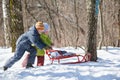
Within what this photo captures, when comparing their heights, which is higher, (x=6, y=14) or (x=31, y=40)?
(x=6, y=14)

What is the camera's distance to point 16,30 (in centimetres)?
1179

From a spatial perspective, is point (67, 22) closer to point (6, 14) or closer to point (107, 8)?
point (107, 8)

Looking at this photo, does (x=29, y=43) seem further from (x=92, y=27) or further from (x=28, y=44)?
(x=92, y=27)

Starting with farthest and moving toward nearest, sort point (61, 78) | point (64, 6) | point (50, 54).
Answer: point (64, 6) < point (50, 54) < point (61, 78)

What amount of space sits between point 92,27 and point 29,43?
161 cm

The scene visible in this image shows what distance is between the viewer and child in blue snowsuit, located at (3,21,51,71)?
8194 millimetres

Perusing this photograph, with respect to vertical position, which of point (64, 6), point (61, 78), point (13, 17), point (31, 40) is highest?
point (64, 6)

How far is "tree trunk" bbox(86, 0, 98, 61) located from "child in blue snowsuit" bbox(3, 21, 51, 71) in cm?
120

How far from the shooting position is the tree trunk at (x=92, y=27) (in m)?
8.65

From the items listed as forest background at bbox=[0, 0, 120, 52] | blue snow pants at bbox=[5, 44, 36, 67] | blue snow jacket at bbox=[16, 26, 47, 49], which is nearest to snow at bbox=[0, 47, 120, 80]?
blue snow jacket at bbox=[16, 26, 47, 49]

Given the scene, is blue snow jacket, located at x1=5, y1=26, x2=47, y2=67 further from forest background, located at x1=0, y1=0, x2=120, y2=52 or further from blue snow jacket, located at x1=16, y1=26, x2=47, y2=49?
forest background, located at x1=0, y1=0, x2=120, y2=52

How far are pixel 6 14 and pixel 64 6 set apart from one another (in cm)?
1164

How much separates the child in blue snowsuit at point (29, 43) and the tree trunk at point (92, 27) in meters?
1.20

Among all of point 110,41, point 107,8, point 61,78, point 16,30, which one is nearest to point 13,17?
point 16,30
